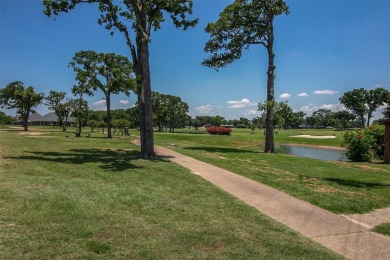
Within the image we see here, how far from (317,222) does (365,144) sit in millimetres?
18639

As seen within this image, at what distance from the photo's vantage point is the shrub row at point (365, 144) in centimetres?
2312

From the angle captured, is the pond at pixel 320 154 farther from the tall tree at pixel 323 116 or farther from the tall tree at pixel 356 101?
the tall tree at pixel 323 116

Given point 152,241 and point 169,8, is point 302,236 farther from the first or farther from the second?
point 169,8

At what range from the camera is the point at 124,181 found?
375 inches

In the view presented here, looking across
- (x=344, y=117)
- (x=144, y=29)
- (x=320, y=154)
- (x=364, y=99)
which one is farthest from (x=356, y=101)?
(x=144, y=29)

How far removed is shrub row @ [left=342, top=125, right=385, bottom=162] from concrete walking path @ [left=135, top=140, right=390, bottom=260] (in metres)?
15.7

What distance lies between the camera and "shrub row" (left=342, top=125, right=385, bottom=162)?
2312 centimetres

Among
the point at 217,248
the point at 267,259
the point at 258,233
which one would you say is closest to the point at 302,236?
the point at 258,233

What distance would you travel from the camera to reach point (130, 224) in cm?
588

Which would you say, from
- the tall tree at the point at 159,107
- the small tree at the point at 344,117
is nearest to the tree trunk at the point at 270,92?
the tall tree at the point at 159,107

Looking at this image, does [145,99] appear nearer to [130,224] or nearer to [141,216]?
[141,216]

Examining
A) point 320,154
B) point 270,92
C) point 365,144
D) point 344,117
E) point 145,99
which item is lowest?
point 320,154

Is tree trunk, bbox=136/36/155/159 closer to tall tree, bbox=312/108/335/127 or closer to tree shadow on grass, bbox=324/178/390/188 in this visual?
tree shadow on grass, bbox=324/178/390/188

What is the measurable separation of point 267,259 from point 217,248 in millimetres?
778
